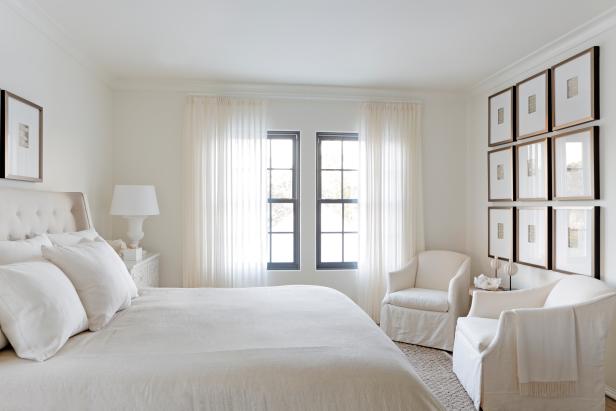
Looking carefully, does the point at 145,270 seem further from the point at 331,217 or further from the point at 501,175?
the point at 501,175

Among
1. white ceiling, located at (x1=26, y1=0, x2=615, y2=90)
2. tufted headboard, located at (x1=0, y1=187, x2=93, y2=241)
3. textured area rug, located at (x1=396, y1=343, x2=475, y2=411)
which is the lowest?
textured area rug, located at (x1=396, y1=343, x2=475, y2=411)

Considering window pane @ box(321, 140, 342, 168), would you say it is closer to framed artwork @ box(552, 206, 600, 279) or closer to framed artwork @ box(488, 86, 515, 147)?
framed artwork @ box(488, 86, 515, 147)

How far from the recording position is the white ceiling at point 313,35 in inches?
104

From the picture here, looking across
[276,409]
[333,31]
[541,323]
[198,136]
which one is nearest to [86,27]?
[198,136]

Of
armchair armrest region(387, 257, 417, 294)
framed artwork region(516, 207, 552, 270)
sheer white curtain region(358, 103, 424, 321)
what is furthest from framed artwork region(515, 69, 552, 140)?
armchair armrest region(387, 257, 417, 294)

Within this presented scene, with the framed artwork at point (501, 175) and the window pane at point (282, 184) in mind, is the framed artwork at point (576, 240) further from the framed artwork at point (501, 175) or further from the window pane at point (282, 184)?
the window pane at point (282, 184)

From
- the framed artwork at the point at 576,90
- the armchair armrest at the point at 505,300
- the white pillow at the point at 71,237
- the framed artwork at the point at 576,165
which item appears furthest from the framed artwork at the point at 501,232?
the white pillow at the point at 71,237

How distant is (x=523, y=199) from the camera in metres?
3.71

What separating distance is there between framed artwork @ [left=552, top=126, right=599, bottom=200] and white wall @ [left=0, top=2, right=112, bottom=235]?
404 centimetres

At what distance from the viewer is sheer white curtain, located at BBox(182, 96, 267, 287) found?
4.27 m

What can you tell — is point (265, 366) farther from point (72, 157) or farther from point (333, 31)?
point (72, 157)

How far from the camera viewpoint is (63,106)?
324cm

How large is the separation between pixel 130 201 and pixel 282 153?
5.66 ft

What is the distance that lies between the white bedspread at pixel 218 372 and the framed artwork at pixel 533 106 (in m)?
2.59
